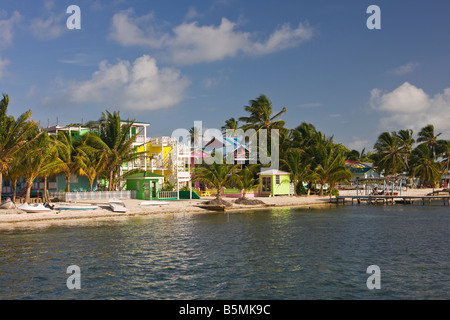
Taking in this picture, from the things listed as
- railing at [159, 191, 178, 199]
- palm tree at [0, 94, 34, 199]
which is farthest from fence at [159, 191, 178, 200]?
palm tree at [0, 94, 34, 199]

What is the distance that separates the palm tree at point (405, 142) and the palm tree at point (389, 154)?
1.39 m

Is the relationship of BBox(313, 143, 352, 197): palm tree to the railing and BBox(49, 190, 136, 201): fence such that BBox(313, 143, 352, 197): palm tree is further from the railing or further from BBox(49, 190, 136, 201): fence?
BBox(49, 190, 136, 201): fence

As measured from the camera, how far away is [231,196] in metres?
54.4

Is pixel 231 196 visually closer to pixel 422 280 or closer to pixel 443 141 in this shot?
pixel 422 280

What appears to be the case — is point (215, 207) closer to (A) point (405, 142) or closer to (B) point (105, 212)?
(B) point (105, 212)

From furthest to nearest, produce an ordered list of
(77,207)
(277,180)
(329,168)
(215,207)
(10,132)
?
(329,168) < (277,180) < (215,207) < (77,207) < (10,132)

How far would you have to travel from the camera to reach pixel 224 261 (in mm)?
18047

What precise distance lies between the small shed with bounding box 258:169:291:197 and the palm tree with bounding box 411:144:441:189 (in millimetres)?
40339

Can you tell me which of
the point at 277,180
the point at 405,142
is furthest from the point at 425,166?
the point at 277,180

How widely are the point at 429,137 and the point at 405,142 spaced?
791 centimetres

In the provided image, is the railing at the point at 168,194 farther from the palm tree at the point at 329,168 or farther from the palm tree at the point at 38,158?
the palm tree at the point at 329,168

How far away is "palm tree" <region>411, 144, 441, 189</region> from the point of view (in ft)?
273

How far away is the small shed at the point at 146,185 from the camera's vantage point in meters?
44.1

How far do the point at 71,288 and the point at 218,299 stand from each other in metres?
5.08
